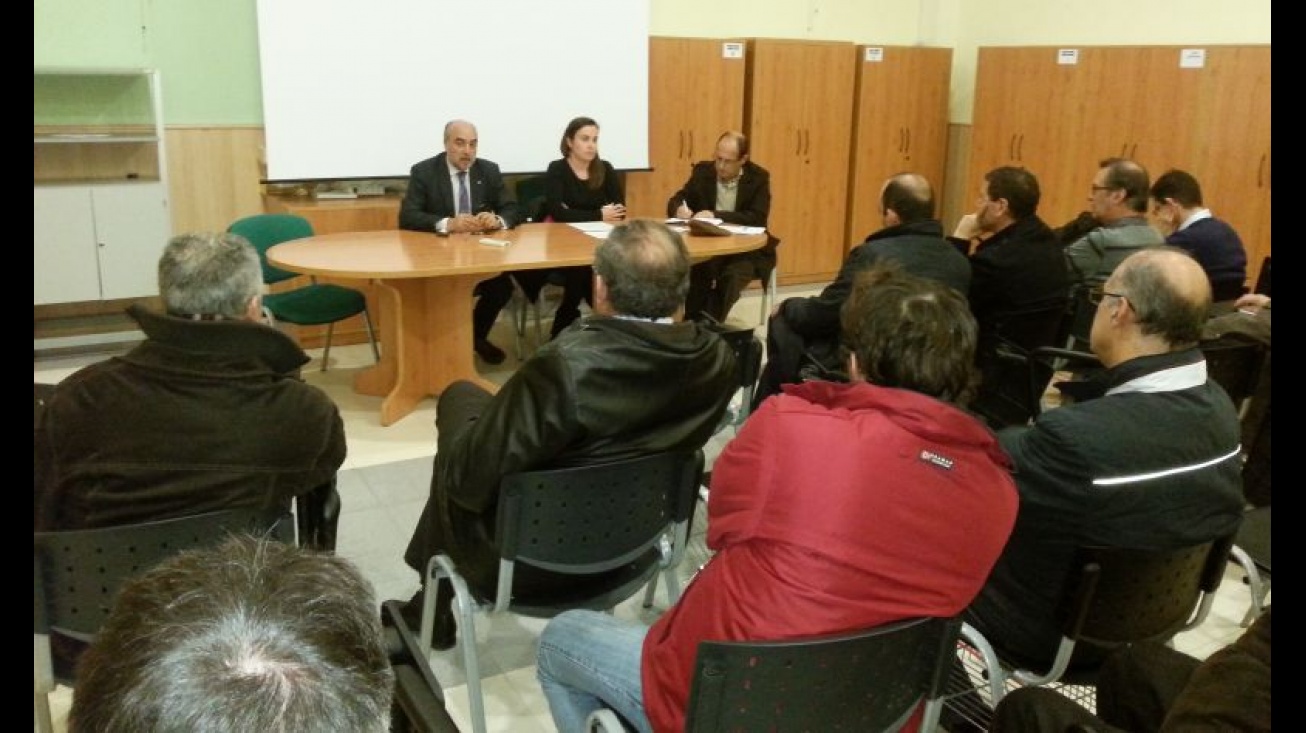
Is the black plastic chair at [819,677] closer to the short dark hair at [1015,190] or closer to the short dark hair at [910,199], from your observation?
the short dark hair at [910,199]

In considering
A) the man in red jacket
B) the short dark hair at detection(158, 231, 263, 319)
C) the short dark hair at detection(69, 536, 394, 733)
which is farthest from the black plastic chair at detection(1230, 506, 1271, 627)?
the short dark hair at detection(158, 231, 263, 319)

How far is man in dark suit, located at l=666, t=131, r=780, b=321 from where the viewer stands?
5.62 m

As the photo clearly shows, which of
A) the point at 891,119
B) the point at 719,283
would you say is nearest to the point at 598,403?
the point at 719,283

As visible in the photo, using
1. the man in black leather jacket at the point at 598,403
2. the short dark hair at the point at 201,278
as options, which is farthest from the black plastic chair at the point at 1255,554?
the short dark hair at the point at 201,278

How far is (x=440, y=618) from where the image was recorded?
8.24 ft

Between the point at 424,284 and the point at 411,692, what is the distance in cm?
363

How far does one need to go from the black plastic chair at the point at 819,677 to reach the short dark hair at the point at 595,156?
418 cm

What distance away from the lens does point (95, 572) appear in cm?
166

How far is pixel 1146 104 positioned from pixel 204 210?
18.0ft

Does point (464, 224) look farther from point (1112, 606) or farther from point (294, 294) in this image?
point (1112, 606)

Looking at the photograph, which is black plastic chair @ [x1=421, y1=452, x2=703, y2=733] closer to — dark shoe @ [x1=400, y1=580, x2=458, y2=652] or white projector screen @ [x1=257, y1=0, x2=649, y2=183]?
dark shoe @ [x1=400, y1=580, x2=458, y2=652]

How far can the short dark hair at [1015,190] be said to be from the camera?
3.89 metres
